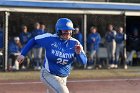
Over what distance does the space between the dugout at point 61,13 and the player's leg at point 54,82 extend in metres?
11.6

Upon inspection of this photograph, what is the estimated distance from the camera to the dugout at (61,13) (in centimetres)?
1888

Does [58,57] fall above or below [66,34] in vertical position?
below

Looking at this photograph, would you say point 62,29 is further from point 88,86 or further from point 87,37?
point 87,37

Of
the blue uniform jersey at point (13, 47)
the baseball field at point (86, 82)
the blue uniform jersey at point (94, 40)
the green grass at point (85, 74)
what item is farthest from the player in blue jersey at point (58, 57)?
the blue uniform jersey at point (94, 40)

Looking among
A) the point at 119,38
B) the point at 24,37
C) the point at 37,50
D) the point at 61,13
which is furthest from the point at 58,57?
the point at 119,38

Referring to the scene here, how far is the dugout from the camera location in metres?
18.9

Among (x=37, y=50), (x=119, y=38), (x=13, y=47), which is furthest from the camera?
(x=119, y=38)

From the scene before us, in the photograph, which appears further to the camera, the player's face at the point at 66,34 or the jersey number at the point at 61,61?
the jersey number at the point at 61,61

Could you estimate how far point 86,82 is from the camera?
1584cm

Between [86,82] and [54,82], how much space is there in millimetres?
8657

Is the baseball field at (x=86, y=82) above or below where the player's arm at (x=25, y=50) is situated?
below

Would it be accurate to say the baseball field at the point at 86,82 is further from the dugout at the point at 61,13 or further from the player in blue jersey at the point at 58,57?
the player in blue jersey at the point at 58,57

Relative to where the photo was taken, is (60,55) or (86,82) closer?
(60,55)

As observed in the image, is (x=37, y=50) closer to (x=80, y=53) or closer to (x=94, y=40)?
(x=94, y=40)
